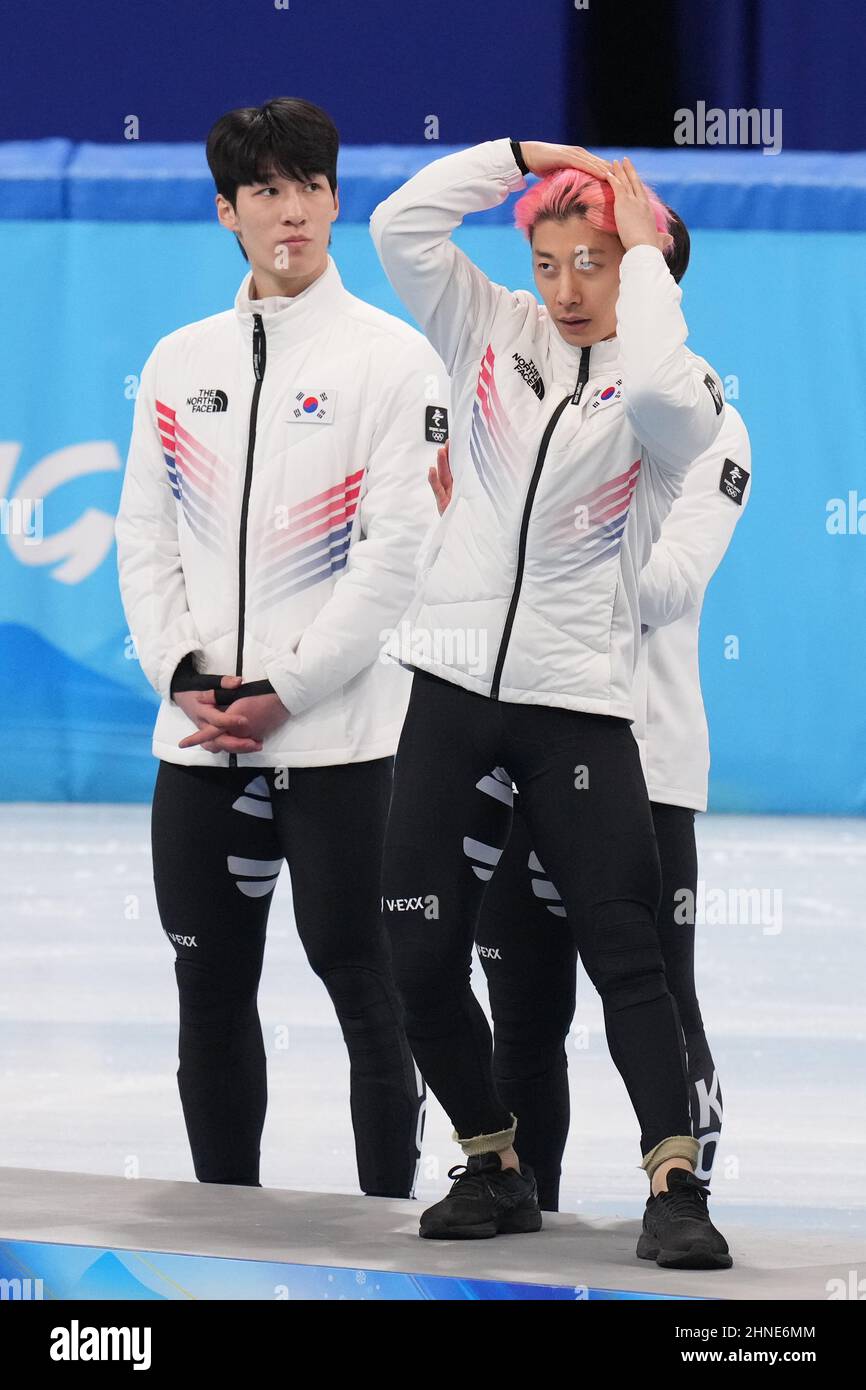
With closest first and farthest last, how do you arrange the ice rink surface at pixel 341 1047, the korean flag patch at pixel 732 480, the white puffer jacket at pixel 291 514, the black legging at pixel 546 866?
the black legging at pixel 546 866 → the white puffer jacket at pixel 291 514 → the korean flag patch at pixel 732 480 → the ice rink surface at pixel 341 1047

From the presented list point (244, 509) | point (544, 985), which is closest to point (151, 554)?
point (244, 509)

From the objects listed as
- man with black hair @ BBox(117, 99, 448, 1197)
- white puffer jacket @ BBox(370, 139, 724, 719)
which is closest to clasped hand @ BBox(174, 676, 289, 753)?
man with black hair @ BBox(117, 99, 448, 1197)

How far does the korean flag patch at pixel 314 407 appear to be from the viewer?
9.13 feet

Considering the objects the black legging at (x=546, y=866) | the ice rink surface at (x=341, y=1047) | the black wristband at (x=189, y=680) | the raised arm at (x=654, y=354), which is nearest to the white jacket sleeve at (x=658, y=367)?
the raised arm at (x=654, y=354)

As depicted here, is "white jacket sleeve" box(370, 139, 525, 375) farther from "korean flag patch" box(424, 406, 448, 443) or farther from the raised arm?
"korean flag patch" box(424, 406, 448, 443)

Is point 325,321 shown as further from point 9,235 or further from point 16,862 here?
point 9,235

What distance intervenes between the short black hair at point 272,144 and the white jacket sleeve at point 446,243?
1.03 feet

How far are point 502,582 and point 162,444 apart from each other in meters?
0.69

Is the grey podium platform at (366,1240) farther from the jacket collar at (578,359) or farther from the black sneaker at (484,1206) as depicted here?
the jacket collar at (578,359)

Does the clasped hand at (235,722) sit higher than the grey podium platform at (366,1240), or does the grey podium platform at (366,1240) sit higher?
the clasped hand at (235,722)

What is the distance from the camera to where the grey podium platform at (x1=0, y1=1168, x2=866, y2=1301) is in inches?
86.7

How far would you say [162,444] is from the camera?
286 cm

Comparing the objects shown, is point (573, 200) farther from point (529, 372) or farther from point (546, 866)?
point (546, 866)
